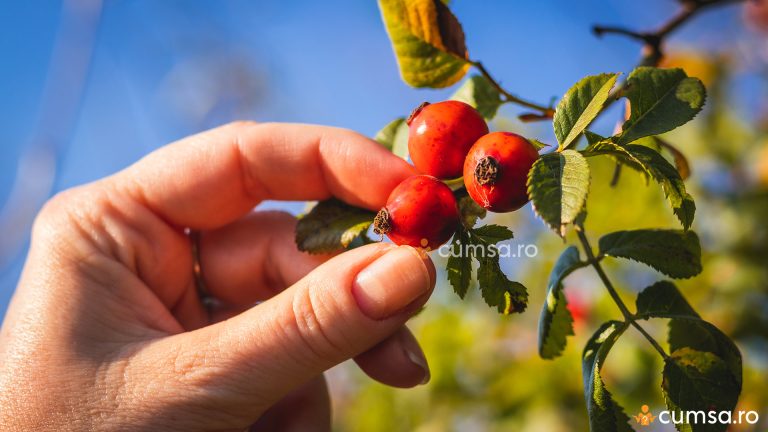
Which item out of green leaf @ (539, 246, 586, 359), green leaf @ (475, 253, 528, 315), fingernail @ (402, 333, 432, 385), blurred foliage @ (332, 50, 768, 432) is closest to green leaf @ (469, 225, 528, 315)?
green leaf @ (475, 253, 528, 315)

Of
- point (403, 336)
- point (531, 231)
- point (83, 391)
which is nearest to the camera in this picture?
point (83, 391)

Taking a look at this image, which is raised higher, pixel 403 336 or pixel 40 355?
pixel 40 355

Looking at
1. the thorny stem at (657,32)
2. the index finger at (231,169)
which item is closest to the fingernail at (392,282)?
the index finger at (231,169)

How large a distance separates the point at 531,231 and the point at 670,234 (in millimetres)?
2238

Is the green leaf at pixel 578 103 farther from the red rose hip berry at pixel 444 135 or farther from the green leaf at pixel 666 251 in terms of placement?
the green leaf at pixel 666 251

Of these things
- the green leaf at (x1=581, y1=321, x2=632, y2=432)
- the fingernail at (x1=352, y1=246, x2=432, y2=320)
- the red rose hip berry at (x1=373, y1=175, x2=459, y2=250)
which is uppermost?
the red rose hip berry at (x1=373, y1=175, x2=459, y2=250)

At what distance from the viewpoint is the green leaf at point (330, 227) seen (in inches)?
51.5

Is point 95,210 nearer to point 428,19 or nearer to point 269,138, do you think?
point 269,138

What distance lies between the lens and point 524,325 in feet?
10.3

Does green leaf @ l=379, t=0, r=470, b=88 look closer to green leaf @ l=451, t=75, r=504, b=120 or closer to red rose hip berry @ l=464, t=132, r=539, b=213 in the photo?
green leaf @ l=451, t=75, r=504, b=120

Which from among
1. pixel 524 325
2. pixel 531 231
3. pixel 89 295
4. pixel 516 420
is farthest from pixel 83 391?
pixel 531 231

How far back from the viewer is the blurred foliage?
94.3 inches

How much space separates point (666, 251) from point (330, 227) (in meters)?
0.72

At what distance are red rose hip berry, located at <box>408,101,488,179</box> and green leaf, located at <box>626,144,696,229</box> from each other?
0.29 meters
